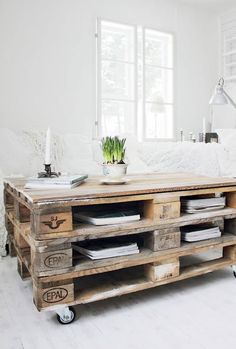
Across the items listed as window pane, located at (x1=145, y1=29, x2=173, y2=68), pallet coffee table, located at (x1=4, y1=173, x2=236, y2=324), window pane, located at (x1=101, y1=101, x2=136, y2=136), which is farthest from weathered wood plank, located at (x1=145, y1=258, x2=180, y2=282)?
window pane, located at (x1=145, y1=29, x2=173, y2=68)

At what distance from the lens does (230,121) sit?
13.5 feet

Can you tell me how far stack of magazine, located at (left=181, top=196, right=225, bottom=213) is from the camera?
1521 mm

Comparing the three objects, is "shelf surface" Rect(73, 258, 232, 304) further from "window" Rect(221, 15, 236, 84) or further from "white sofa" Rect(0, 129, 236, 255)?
"window" Rect(221, 15, 236, 84)

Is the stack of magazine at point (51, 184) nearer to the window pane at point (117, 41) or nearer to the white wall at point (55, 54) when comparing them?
the white wall at point (55, 54)

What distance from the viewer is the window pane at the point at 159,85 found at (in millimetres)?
3898

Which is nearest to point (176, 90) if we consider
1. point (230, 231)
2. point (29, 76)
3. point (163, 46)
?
point (163, 46)

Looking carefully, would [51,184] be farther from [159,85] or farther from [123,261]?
[159,85]

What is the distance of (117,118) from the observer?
3709 millimetres

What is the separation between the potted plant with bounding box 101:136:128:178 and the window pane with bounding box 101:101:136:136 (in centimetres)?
206

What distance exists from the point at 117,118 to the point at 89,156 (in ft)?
3.38

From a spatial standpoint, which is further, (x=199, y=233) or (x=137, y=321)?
(x=199, y=233)

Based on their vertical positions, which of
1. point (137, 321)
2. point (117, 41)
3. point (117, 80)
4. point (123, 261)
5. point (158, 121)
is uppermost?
point (117, 41)

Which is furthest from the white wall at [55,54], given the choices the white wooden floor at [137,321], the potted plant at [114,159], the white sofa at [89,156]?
the white wooden floor at [137,321]

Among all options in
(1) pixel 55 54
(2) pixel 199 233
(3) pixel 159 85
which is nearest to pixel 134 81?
(3) pixel 159 85
